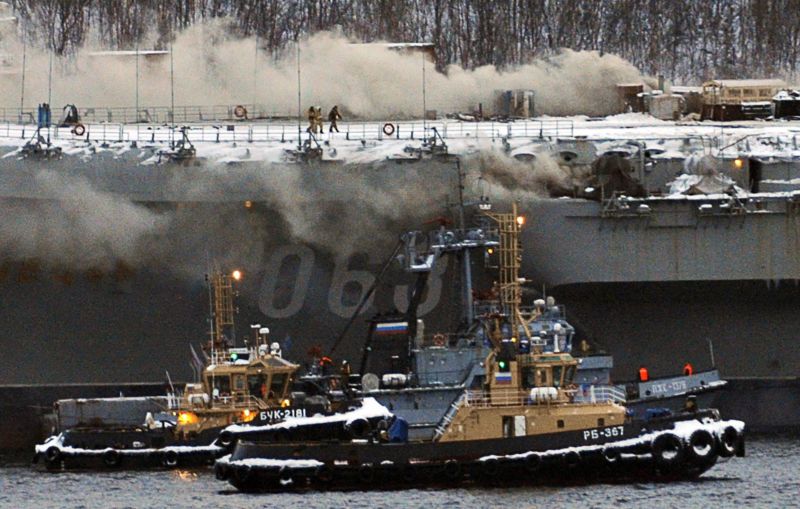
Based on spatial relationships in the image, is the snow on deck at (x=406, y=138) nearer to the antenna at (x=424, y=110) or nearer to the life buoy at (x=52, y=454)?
the antenna at (x=424, y=110)

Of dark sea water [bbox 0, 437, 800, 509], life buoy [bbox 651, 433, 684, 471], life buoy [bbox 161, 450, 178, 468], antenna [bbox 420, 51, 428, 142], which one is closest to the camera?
dark sea water [bbox 0, 437, 800, 509]

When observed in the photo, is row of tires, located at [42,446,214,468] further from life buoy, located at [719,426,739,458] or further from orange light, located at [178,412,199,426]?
life buoy, located at [719,426,739,458]

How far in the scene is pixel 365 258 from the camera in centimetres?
5978

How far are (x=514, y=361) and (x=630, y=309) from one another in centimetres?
1258

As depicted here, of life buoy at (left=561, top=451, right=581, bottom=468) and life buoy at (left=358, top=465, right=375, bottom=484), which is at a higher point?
life buoy at (left=561, top=451, right=581, bottom=468)

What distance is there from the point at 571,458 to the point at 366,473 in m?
3.79

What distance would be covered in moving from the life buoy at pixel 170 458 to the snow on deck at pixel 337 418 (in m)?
1.72

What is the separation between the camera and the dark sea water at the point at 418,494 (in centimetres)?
4553

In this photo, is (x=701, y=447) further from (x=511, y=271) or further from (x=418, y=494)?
(x=511, y=271)

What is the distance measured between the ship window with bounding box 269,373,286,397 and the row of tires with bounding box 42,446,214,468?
208cm

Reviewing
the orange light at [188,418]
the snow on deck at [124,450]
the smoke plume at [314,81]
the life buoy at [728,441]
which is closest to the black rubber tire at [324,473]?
the snow on deck at [124,450]

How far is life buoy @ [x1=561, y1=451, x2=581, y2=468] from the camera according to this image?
47062mm

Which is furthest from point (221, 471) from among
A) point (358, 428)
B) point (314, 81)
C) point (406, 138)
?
point (314, 81)

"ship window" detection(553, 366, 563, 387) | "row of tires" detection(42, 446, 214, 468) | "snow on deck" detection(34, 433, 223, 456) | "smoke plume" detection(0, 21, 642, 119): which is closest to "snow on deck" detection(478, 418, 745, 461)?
"ship window" detection(553, 366, 563, 387)
